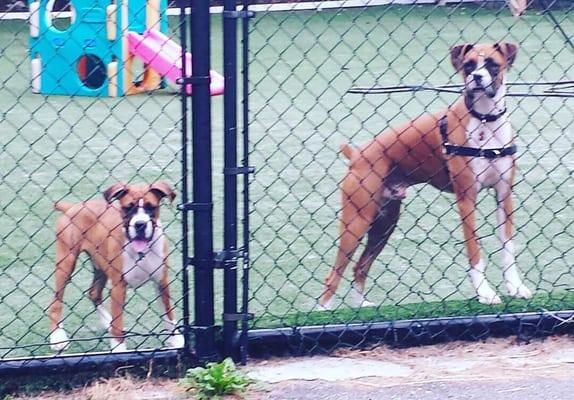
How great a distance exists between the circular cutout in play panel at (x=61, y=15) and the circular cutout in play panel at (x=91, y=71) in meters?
0.38

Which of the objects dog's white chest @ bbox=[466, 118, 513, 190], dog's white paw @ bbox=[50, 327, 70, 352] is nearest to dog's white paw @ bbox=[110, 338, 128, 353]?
dog's white paw @ bbox=[50, 327, 70, 352]

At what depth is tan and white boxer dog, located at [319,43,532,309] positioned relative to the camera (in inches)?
171

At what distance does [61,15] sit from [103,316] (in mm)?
9565

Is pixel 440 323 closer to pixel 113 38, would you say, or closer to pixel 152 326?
pixel 152 326

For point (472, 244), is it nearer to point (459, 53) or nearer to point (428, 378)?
point (459, 53)

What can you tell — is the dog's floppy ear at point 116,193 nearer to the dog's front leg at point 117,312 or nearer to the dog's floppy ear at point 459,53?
the dog's front leg at point 117,312

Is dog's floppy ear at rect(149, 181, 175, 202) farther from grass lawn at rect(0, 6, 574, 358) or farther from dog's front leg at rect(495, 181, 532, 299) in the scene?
dog's front leg at rect(495, 181, 532, 299)

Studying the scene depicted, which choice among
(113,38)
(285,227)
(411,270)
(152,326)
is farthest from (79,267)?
(113,38)

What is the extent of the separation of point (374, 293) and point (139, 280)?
109cm

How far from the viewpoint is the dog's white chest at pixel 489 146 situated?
4.46 meters

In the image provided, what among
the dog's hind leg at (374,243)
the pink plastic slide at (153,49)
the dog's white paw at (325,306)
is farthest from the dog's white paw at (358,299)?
the pink plastic slide at (153,49)

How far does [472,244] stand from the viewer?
14.4ft

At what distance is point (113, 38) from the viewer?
9875 mm

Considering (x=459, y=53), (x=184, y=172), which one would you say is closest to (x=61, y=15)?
(x=459, y=53)
